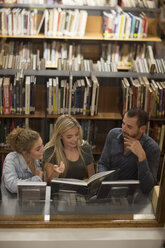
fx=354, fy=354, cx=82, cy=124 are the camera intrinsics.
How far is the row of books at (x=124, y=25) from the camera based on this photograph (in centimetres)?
181

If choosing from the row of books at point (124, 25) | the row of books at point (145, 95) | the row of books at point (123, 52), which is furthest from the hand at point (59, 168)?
the row of books at point (124, 25)

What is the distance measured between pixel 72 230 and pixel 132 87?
81cm

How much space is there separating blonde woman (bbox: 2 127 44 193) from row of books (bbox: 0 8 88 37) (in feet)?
1.70

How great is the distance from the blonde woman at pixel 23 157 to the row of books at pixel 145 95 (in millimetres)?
492

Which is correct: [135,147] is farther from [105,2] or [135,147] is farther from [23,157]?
[105,2]

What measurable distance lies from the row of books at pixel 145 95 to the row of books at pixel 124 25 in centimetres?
28

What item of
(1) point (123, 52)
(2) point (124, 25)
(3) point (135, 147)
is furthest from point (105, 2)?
(3) point (135, 147)

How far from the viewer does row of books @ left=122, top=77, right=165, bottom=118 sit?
71.4 inches

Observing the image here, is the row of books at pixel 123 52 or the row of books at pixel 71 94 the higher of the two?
the row of books at pixel 123 52

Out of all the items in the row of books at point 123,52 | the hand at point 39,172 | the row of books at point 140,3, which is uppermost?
the row of books at point 140,3

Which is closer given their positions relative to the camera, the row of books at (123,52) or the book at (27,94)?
the book at (27,94)

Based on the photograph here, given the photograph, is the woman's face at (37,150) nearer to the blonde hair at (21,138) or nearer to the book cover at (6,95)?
the blonde hair at (21,138)

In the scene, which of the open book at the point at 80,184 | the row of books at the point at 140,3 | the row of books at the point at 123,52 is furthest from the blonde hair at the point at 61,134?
the row of books at the point at 140,3

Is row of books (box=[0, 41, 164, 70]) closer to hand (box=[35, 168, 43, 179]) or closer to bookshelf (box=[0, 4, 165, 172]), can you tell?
bookshelf (box=[0, 4, 165, 172])
